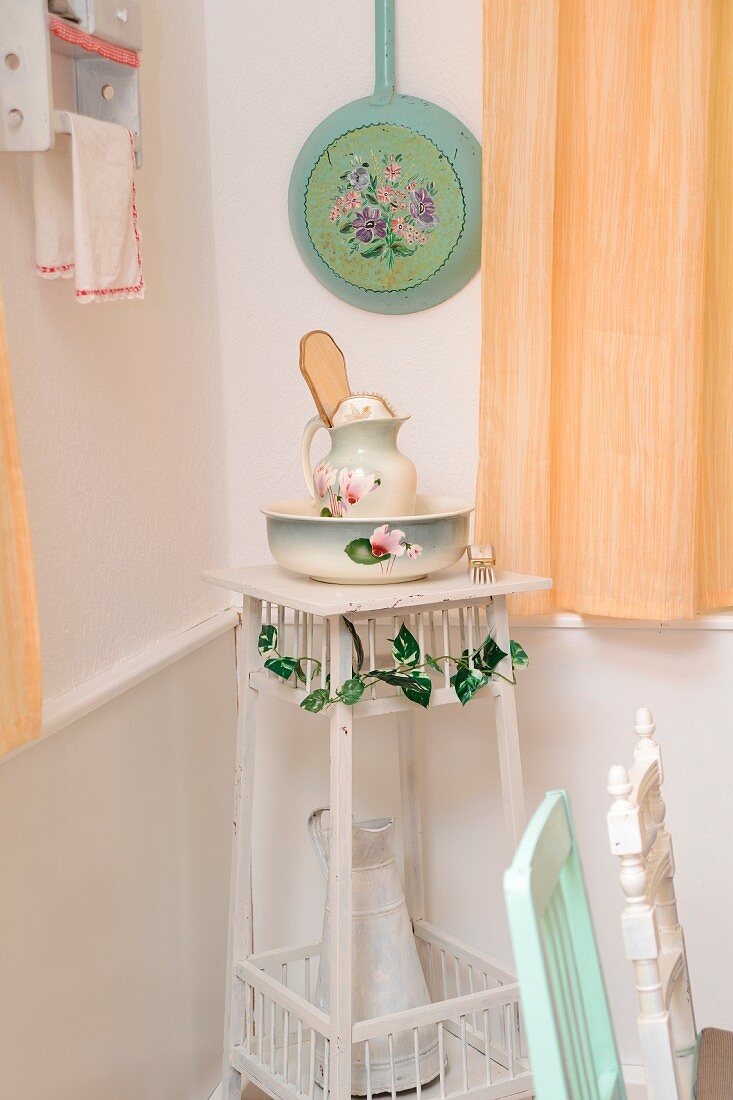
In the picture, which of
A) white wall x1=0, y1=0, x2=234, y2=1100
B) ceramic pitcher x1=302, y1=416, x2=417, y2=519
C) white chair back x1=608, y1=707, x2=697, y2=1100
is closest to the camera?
white chair back x1=608, y1=707, x2=697, y2=1100

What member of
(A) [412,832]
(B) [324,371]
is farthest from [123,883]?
(B) [324,371]

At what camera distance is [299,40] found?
1876 millimetres

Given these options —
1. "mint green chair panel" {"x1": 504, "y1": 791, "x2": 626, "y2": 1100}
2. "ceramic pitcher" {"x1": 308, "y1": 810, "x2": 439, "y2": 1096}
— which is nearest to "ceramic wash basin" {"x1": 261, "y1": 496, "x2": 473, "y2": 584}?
"ceramic pitcher" {"x1": 308, "y1": 810, "x2": 439, "y2": 1096}

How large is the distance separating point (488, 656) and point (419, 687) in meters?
0.12

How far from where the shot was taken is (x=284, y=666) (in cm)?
151

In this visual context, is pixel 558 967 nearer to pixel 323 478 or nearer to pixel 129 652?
pixel 323 478

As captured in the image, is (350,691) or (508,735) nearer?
(350,691)

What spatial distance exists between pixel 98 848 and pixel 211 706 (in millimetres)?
439

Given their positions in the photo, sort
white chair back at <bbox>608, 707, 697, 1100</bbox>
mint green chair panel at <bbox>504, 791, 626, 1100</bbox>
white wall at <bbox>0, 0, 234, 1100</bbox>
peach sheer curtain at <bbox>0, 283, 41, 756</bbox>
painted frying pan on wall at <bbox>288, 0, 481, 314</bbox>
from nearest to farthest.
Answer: mint green chair panel at <bbox>504, 791, 626, 1100</bbox>, white chair back at <bbox>608, 707, 697, 1100</bbox>, peach sheer curtain at <bbox>0, 283, 41, 756</bbox>, white wall at <bbox>0, 0, 234, 1100</bbox>, painted frying pan on wall at <bbox>288, 0, 481, 314</bbox>

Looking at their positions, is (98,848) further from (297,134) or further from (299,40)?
(299,40)

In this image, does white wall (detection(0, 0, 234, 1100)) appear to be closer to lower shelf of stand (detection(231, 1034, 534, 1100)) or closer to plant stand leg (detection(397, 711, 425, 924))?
lower shelf of stand (detection(231, 1034, 534, 1100))

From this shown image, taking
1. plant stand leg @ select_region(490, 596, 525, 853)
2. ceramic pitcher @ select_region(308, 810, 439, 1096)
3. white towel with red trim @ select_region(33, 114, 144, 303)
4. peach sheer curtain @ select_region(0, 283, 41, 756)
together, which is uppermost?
white towel with red trim @ select_region(33, 114, 144, 303)

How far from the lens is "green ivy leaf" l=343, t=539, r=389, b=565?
141cm

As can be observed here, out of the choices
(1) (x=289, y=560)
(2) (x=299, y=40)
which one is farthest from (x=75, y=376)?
(2) (x=299, y=40)
